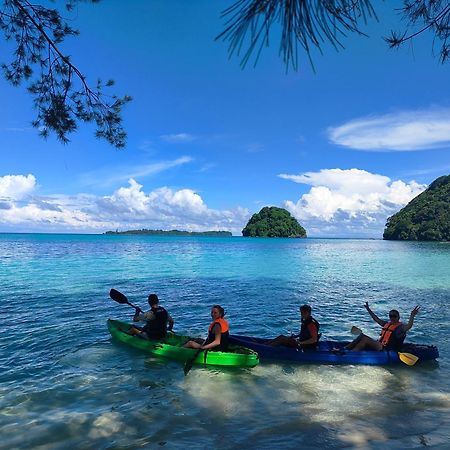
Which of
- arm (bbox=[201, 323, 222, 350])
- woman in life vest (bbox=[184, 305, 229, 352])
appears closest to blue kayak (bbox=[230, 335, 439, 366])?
woman in life vest (bbox=[184, 305, 229, 352])

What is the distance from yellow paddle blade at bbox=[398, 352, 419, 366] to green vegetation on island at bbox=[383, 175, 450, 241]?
12663cm

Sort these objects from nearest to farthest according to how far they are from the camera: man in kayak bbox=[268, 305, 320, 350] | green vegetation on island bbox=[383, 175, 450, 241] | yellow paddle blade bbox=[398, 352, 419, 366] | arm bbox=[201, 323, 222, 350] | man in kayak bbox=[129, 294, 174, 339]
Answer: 1. yellow paddle blade bbox=[398, 352, 419, 366]
2. arm bbox=[201, 323, 222, 350]
3. man in kayak bbox=[268, 305, 320, 350]
4. man in kayak bbox=[129, 294, 174, 339]
5. green vegetation on island bbox=[383, 175, 450, 241]

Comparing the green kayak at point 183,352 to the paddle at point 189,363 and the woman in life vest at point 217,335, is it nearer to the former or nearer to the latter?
the paddle at point 189,363

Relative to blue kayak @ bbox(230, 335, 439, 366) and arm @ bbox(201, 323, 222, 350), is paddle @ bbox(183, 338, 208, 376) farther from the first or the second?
blue kayak @ bbox(230, 335, 439, 366)

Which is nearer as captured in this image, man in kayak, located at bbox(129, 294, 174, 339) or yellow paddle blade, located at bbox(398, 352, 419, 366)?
yellow paddle blade, located at bbox(398, 352, 419, 366)

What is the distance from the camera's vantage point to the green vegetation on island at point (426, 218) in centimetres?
12281

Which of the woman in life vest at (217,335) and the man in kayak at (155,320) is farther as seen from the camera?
the man in kayak at (155,320)

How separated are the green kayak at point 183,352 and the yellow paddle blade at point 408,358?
12.5 ft

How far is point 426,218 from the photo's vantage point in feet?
424

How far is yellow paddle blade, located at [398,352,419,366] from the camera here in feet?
33.3

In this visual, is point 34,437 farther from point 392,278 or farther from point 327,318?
point 392,278

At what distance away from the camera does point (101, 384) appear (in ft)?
29.8

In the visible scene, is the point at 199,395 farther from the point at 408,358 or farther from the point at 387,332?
the point at 387,332

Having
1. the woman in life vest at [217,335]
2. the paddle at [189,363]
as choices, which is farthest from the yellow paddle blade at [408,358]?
the paddle at [189,363]
